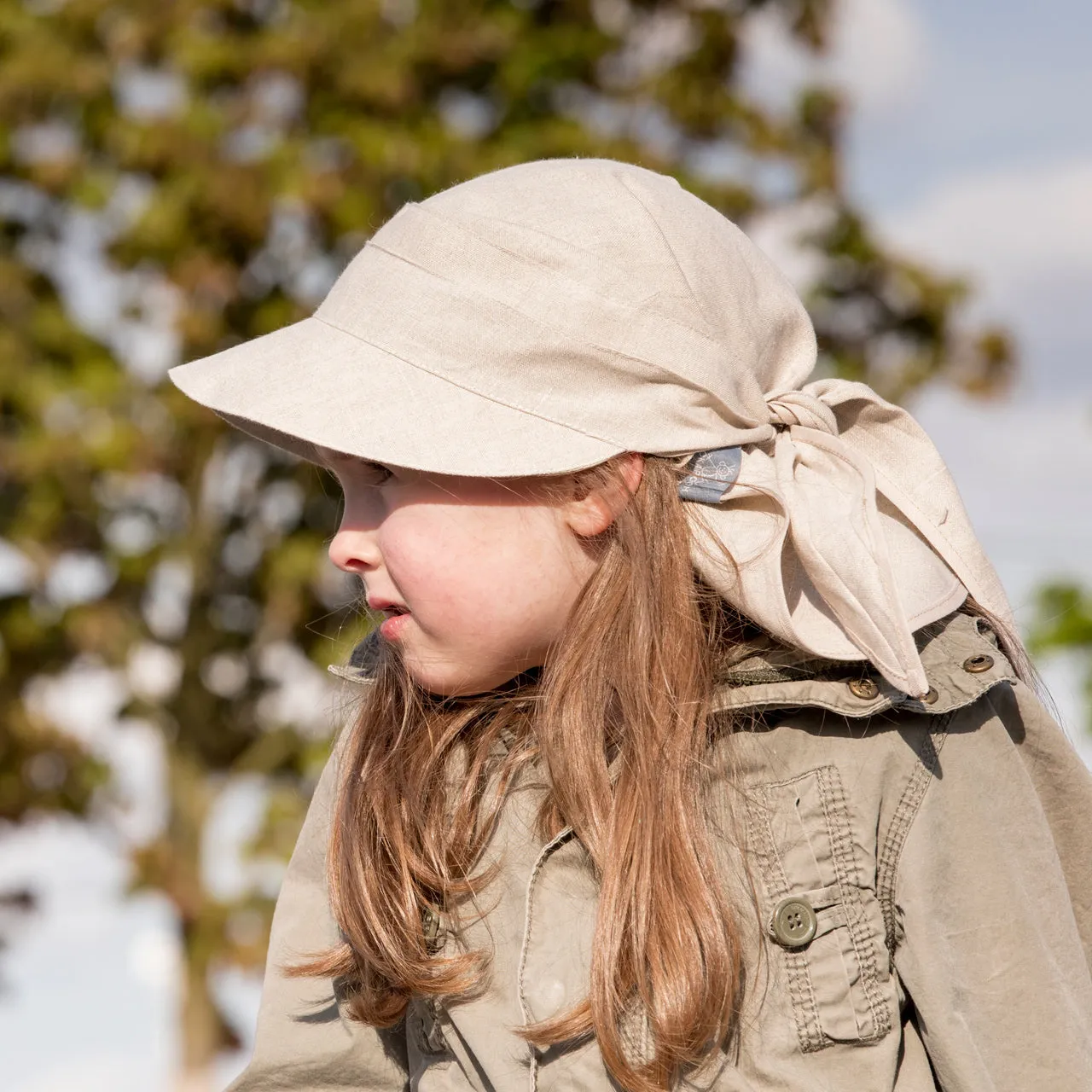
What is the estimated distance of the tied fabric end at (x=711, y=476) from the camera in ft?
5.90

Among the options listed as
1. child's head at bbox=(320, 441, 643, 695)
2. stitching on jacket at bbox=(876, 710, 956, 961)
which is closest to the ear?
child's head at bbox=(320, 441, 643, 695)

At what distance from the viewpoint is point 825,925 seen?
1754mm

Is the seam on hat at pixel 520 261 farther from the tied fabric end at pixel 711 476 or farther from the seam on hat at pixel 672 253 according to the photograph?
the tied fabric end at pixel 711 476

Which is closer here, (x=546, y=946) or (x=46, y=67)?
(x=546, y=946)

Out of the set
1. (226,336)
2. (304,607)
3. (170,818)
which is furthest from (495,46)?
(170,818)

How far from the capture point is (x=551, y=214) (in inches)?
71.1

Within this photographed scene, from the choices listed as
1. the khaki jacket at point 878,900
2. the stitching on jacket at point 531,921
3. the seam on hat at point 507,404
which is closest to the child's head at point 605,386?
the seam on hat at point 507,404

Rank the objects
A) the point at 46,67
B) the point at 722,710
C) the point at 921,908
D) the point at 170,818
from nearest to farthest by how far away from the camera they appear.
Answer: the point at 921,908, the point at 722,710, the point at 46,67, the point at 170,818

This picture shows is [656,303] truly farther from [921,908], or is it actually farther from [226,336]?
[226,336]

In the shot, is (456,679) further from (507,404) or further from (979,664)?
(979,664)

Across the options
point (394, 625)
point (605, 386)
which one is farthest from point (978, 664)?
point (394, 625)

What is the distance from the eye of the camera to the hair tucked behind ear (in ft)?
5.63

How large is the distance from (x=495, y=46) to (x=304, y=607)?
4.06 metres

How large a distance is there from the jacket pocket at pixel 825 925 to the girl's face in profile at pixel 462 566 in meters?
0.36
